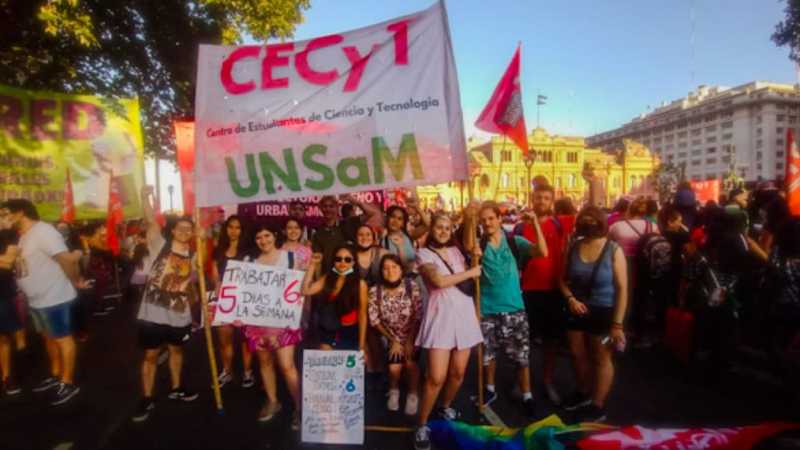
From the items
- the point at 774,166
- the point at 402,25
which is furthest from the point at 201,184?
the point at 774,166

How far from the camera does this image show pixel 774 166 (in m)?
103

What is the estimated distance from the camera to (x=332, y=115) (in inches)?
156

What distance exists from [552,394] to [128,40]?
33.3 ft

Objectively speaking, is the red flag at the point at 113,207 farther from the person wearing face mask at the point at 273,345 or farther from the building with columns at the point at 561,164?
the building with columns at the point at 561,164

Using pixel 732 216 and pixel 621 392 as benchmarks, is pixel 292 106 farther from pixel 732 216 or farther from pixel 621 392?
pixel 732 216

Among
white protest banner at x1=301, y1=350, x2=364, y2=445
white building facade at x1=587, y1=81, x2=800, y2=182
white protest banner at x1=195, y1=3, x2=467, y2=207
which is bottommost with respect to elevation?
white protest banner at x1=301, y1=350, x2=364, y2=445

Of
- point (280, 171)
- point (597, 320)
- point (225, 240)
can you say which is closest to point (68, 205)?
point (225, 240)

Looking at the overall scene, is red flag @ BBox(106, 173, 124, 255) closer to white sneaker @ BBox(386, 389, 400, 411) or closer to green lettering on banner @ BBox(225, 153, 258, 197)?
green lettering on banner @ BBox(225, 153, 258, 197)

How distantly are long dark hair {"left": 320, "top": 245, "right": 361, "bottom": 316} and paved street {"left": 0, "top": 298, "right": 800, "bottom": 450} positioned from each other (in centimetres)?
101

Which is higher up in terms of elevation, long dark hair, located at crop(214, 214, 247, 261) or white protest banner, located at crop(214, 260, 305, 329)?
long dark hair, located at crop(214, 214, 247, 261)

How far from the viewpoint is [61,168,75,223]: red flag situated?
5.62m

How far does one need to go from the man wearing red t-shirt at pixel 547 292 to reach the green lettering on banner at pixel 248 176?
2575 mm

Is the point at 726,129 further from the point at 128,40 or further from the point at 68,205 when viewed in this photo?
the point at 68,205

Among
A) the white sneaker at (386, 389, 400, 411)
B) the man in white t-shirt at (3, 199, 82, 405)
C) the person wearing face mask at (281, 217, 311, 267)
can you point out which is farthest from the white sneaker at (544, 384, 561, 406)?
the man in white t-shirt at (3, 199, 82, 405)
